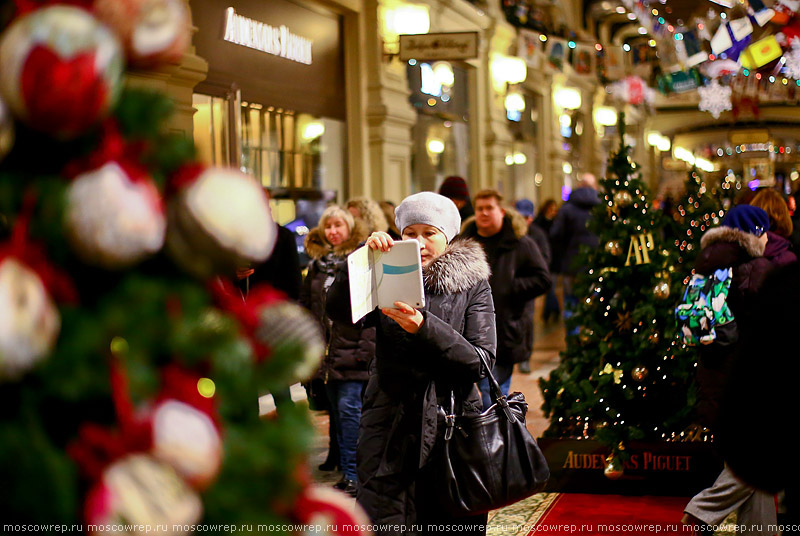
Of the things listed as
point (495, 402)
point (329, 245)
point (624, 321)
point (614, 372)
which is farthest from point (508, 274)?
point (495, 402)

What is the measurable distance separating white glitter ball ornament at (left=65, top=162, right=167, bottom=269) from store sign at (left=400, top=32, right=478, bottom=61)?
9763 millimetres

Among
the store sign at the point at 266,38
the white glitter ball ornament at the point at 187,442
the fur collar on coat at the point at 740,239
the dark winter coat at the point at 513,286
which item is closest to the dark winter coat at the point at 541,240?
the store sign at the point at 266,38

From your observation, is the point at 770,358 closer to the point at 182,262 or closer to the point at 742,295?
the point at 182,262

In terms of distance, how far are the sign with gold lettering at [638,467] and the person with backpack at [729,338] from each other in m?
0.90

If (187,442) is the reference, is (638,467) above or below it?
below

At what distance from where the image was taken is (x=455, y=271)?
3.17 meters

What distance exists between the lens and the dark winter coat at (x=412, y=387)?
2.94 m

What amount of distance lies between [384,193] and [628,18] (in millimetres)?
16334

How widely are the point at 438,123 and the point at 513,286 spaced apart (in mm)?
8111

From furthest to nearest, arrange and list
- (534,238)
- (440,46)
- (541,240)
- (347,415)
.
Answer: (440,46) < (534,238) < (541,240) < (347,415)

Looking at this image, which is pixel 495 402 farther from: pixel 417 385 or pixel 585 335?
pixel 585 335

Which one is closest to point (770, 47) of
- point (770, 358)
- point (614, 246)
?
point (614, 246)

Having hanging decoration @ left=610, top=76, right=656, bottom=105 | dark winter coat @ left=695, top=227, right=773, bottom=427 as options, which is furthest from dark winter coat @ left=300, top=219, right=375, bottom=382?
hanging decoration @ left=610, top=76, right=656, bottom=105

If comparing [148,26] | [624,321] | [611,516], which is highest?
[148,26]
